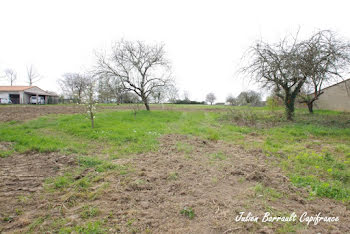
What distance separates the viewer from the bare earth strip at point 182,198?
7.66 feet

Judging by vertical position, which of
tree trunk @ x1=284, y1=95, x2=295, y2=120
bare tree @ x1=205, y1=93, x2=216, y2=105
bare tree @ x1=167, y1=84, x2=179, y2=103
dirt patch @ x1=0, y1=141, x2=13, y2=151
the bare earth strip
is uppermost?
bare tree @ x1=205, y1=93, x2=216, y2=105

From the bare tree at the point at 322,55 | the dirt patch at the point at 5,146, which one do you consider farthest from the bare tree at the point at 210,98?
the dirt patch at the point at 5,146

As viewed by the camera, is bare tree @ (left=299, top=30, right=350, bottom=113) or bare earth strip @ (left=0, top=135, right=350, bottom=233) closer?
bare earth strip @ (left=0, top=135, right=350, bottom=233)

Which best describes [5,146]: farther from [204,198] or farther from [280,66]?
[280,66]

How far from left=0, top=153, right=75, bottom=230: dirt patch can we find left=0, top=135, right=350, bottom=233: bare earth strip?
0.02 meters

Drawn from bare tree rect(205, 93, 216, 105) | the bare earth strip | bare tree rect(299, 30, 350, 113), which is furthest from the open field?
bare tree rect(205, 93, 216, 105)

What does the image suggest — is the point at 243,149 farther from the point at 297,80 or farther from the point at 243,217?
the point at 297,80

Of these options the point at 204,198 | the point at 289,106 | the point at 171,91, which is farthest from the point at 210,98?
the point at 204,198

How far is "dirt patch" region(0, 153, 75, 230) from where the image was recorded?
271 centimetres

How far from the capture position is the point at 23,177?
372 cm

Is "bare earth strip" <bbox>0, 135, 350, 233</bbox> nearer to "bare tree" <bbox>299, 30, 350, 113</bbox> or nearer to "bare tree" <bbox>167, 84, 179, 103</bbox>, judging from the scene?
"bare tree" <bbox>299, 30, 350, 113</bbox>

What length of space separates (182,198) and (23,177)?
3.54m

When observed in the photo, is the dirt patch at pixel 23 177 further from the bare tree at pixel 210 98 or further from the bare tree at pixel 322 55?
the bare tree at pixel 210 98

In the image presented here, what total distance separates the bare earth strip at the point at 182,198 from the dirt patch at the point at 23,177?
0.06 feet
